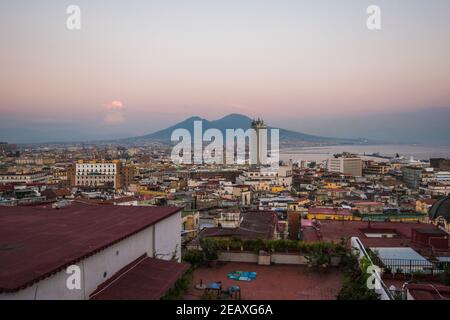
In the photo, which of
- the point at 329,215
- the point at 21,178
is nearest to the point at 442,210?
the point at 329,215

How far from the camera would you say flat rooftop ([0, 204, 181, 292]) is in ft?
11.3

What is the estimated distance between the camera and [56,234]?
15.6ft

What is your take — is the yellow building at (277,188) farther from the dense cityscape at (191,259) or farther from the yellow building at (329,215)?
the dense cityscape at (191,259)

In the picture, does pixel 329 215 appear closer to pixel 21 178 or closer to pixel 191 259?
pixel 191 259

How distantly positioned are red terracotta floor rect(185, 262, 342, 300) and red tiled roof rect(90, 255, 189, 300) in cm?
53

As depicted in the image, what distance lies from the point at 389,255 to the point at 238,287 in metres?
2.29

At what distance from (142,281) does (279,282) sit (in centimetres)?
219

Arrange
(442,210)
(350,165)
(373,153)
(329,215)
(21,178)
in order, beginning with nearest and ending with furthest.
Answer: (442,210)
(329,215)
(21,178)
(350,165)
(373,153)

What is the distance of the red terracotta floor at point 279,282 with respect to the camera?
5.47 m

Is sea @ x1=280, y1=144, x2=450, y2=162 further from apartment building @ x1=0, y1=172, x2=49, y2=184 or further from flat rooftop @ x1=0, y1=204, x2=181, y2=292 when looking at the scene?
flat rooftop @ x1=0, y1=204, x2=181, y2=292

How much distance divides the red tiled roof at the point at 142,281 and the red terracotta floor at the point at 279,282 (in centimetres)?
53

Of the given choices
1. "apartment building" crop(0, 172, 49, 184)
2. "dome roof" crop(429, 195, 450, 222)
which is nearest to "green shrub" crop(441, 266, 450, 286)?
"dome roof" crop(429, 195, 450, 222)
